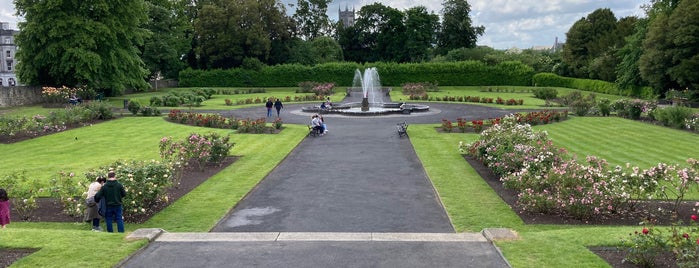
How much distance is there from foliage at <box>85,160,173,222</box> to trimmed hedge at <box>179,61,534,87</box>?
63012mm

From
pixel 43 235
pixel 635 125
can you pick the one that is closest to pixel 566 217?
pixel 43 235

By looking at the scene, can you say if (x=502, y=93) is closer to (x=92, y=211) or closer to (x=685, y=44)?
(x=685, y=44)

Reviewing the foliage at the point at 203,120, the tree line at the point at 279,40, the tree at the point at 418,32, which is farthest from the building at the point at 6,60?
the foliage at the point at 203,120

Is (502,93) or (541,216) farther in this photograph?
(502,93)

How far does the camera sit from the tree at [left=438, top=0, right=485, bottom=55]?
96.5 metres

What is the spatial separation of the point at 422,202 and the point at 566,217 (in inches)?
130

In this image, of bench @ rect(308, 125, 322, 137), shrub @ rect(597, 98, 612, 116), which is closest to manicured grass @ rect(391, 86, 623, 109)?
shrub @ rect(597, 98, 612, 116)

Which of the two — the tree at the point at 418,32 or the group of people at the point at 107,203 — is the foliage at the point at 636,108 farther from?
the tree at the point at 418,32

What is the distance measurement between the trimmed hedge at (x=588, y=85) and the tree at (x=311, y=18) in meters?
42.3

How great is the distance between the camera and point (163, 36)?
6912cm

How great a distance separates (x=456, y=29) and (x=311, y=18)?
1102 inches

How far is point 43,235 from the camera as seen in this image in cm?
933

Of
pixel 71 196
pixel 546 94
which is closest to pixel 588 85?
pixel 546 94

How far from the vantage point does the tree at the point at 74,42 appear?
4491cm
